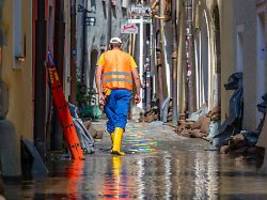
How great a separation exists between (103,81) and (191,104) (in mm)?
9214

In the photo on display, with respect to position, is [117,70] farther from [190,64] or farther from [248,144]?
[190,64]

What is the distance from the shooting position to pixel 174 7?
27.8 metres

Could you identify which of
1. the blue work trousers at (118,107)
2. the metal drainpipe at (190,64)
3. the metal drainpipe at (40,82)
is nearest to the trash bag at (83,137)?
the blue work trousers at (118,107)

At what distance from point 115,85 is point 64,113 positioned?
1.65 metres

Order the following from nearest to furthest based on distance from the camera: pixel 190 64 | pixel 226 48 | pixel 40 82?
1. pixel 40 82
2. pixel 226 48
3. pixel 190 64

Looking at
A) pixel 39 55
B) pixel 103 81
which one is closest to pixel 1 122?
pixel 39 55

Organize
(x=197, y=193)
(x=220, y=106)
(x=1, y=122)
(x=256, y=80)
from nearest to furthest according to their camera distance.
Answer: (x=197, y=193)
(x=1, y=122)
(x=256, y=80)
(x=220, y=106)

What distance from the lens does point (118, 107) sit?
559 inches

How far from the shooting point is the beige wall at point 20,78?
966cm

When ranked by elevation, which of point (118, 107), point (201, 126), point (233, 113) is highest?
point (118, 107)

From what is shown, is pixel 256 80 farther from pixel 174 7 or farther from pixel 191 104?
pixel 174 7

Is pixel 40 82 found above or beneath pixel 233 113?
above

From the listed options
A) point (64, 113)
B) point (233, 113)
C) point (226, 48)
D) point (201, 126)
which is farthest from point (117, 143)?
point (201, 126)

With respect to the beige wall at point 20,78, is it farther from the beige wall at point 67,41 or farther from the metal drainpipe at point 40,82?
the beige wall at point 67,41
